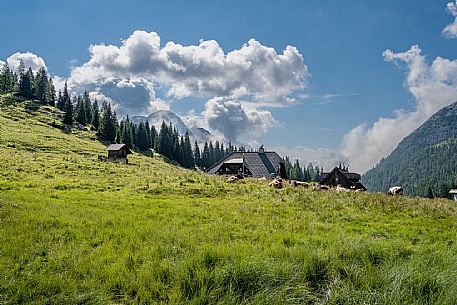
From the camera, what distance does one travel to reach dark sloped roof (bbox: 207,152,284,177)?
253 feet

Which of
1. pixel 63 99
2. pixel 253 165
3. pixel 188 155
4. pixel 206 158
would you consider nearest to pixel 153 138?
pixel 188 155

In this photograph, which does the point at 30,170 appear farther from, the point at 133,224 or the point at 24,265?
the point at 24,265

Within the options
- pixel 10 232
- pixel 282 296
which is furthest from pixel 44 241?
pixel 282 296

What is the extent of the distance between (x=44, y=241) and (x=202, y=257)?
5033mm

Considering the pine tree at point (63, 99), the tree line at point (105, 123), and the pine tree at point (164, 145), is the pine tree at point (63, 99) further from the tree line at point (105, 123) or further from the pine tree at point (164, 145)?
the pine tree at point (164, 145)

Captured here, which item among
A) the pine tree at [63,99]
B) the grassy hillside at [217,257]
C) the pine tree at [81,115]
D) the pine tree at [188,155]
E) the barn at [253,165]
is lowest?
the grassy hillside at [217,257]

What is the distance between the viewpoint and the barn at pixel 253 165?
76.1m

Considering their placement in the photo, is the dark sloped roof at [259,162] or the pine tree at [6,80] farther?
the pine tree at [6,80]

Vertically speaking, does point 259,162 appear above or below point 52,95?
below

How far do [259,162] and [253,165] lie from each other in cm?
301

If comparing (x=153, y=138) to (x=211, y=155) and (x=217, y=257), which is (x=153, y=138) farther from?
(x=217, y=257)

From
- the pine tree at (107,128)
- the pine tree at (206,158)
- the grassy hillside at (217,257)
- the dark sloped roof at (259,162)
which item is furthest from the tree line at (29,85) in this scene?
A: the grassy hillside at (217,257)

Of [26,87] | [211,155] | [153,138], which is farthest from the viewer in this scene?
[211,155]

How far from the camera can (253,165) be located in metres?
78.6
